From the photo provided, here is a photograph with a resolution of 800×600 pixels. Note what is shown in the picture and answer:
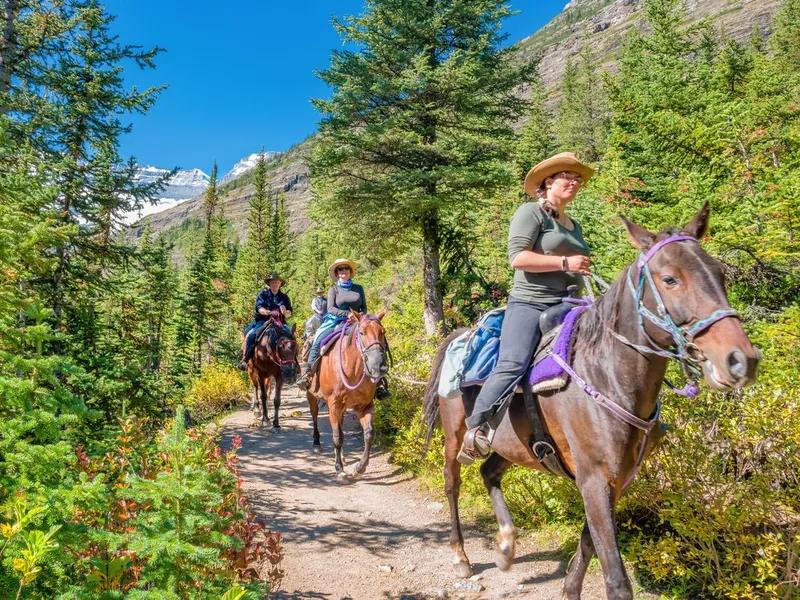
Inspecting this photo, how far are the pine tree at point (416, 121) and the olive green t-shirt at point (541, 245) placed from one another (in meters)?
9.25

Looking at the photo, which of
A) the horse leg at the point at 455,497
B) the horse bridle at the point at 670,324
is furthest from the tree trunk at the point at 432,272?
the horse bridle at the point at 670,324

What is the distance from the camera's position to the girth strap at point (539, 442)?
3.58 meters

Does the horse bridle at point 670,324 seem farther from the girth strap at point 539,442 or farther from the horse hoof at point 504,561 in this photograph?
the horse hoof at point 504,561

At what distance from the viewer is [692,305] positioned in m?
2.46

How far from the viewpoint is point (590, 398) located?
3.22 m

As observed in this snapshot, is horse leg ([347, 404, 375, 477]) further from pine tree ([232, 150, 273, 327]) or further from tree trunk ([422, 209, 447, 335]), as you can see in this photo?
pine tree ([232, 150, 273, 327])

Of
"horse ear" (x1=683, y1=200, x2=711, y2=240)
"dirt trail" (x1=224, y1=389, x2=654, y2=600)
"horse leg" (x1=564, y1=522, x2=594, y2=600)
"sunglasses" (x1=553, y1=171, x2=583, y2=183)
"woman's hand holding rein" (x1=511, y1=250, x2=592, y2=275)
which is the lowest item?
"dirt trail" (x1=224, y1=389, x2=654, y2=600)

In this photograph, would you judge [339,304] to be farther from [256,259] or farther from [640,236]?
[256,259]

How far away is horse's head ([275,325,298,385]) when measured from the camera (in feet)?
38.2

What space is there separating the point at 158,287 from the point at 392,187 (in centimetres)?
1952

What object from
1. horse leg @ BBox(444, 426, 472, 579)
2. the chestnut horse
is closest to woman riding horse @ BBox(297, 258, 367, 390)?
the chestnut horse

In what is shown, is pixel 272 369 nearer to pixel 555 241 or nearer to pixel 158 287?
pixel 555 241

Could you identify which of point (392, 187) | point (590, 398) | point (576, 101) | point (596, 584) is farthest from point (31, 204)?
point (576, 101)

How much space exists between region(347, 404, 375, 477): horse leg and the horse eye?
19.6 feet
